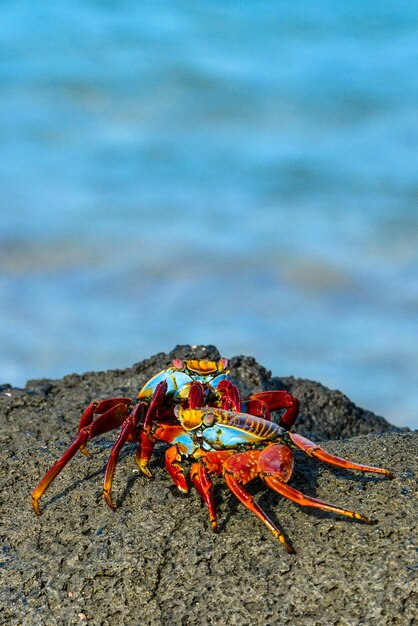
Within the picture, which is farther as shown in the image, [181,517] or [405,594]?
[181,517]

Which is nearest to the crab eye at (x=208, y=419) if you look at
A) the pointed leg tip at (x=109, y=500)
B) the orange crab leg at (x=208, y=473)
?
the orange crab leg at (x=208, y=473)

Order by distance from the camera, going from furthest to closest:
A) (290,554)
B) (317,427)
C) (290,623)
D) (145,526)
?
(317,427) < (145,526) < (290,554) < (290,623)

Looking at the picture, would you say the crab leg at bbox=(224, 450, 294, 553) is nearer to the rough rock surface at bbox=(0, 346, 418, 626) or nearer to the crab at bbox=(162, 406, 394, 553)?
the crab at bbox=(162, 406, 394, 553)

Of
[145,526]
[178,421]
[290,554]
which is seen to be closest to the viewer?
[290,554]

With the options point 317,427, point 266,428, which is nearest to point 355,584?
point 266,428

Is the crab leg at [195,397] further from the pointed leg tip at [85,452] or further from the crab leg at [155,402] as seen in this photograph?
the pointed leg tip at [85,452]

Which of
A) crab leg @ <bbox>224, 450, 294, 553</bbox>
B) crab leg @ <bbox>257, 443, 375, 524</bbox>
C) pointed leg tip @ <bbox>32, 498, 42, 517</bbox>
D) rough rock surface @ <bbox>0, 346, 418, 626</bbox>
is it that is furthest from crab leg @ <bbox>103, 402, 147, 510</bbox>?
crab leg @ <bbox>257, 443, 375, 524</bbox>

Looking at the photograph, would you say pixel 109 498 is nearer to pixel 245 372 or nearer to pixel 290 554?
pixel 290 554

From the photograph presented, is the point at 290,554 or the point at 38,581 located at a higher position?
the point at 290,554
